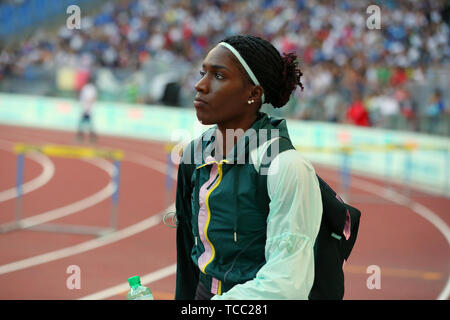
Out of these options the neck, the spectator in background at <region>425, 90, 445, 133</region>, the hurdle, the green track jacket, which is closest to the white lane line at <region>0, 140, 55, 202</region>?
the hurdle

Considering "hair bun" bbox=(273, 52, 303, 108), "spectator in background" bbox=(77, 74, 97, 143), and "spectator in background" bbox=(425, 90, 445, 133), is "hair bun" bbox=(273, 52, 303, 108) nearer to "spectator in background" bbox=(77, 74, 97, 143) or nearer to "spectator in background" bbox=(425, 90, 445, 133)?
"spectator in background" bbox=(425, 90, 445, 133)

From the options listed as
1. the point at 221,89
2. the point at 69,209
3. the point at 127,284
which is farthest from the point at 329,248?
the point at 69,209

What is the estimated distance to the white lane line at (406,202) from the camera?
12.7 meters

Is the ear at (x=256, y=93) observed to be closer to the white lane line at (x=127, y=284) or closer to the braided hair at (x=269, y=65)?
the braided hair at (x=269, y=65)

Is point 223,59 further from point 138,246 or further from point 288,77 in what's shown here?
point 138,246

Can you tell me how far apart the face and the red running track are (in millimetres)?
5223

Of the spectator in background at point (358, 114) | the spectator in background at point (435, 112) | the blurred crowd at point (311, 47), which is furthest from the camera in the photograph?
the blurred crowd at point (311, 47)

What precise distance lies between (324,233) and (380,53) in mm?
20183

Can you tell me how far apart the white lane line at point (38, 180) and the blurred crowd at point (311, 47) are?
239 inches

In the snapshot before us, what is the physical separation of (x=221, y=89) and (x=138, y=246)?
7.62 m

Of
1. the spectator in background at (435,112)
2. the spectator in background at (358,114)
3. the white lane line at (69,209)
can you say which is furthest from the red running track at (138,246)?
the spectator in background at (358,114)

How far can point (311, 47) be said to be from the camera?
24.4m

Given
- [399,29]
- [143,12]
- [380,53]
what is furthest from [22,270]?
[143,12]
